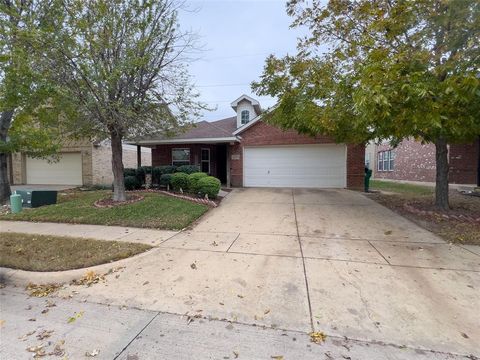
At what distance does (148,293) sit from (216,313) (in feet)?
3.57

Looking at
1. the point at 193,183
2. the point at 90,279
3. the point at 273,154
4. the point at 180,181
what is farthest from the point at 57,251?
the point at 273,154

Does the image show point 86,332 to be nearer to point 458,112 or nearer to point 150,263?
point 150,263

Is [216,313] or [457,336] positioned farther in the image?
[216,313]

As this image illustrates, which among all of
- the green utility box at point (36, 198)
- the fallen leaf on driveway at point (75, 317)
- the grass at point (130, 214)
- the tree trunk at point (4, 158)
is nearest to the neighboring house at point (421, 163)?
the grass at point (130, 214)

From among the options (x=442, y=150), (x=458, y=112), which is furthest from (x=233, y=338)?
(x=442, y=150)

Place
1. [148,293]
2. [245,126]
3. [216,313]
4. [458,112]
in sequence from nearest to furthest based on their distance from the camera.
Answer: [216,313], [148,293], [458,112], [245,126]

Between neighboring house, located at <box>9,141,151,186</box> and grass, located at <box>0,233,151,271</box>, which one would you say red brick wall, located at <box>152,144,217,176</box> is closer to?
neighboring house, located at <box>9,141,151,186</box>

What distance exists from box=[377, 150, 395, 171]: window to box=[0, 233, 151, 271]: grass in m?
22.8

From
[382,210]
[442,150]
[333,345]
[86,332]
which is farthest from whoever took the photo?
[382,210]

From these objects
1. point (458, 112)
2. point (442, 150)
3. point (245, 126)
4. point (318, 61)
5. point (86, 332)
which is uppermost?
point (318, 61)

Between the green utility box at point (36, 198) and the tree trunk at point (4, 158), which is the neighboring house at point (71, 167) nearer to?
the tree trunk at point (4, 158)

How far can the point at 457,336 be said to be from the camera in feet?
8.78

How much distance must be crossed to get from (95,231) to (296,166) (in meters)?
10.4

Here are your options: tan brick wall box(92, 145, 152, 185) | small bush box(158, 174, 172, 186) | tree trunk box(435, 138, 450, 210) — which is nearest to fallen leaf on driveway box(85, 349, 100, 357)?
tree trunk box(435, 138, 450, 210)
